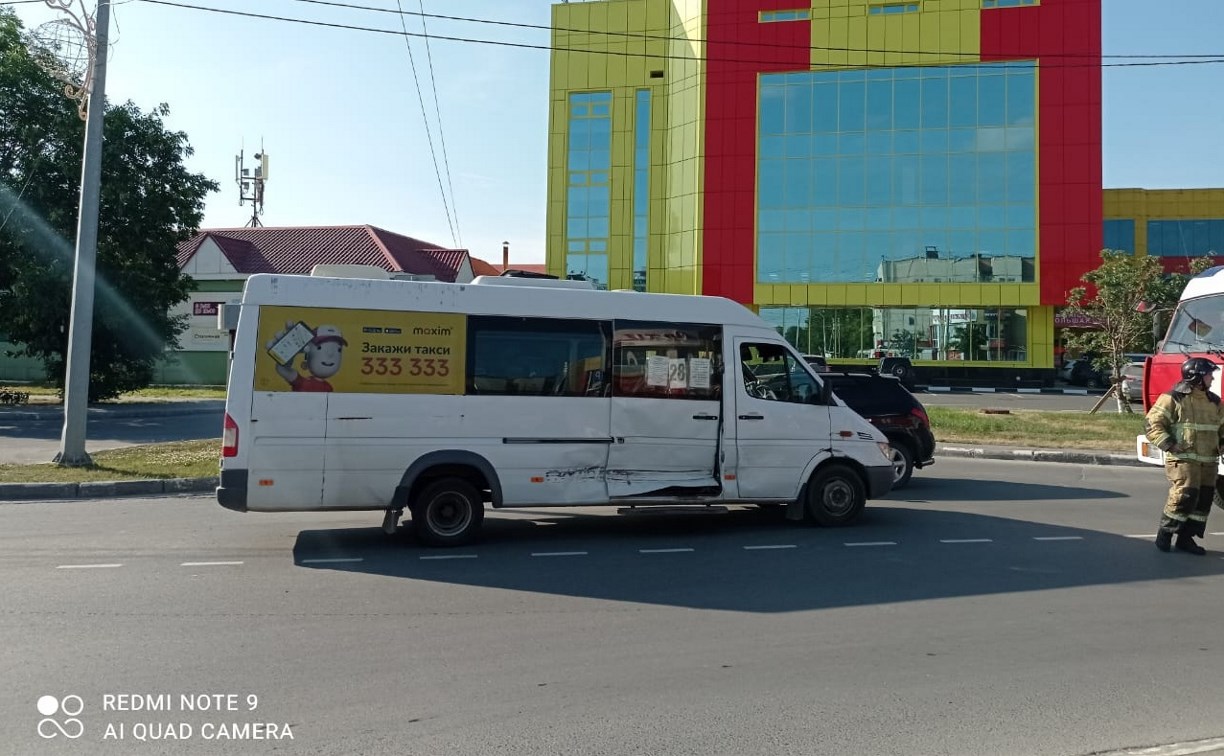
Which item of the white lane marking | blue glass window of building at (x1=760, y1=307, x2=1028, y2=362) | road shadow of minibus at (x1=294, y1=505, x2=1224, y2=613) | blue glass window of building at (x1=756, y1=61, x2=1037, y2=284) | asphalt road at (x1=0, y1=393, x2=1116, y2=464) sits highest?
blue glass window of building at (x1=756, y1=61, x2=1037, y2=284)

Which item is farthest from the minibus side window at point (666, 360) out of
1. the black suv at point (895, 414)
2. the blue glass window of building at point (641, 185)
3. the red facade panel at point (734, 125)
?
the blue glass window of building at point (641, 185)

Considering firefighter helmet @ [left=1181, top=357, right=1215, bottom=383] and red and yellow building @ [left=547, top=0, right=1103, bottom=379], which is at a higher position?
red and yellow building @ [left=547, top=0, right=1103, bottom=379]

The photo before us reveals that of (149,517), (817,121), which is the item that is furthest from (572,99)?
(149,517)

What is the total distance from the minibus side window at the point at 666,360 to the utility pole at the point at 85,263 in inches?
366

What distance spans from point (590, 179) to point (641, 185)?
2853 mm

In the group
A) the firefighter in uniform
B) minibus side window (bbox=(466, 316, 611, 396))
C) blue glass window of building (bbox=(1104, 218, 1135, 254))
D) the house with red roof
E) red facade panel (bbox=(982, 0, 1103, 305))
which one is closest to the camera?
the firefighter in uniform

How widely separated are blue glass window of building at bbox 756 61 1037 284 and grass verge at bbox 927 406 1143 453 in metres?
20.6

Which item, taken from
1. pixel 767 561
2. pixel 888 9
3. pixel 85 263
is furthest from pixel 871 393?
pixel 888 9

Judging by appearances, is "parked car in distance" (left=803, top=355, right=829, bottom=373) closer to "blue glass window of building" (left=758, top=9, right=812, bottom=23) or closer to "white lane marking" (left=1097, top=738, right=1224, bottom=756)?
"white lane marking" (left=1097, top=738, right=1224, bottom=756)

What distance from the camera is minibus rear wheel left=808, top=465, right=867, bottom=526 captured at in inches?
376

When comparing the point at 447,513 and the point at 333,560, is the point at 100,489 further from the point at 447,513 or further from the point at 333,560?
the point at 447,513

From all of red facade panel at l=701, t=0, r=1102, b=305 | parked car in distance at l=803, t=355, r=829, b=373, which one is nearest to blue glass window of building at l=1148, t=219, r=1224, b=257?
red facade panel at l=701, t=0, r=1102, b=305
